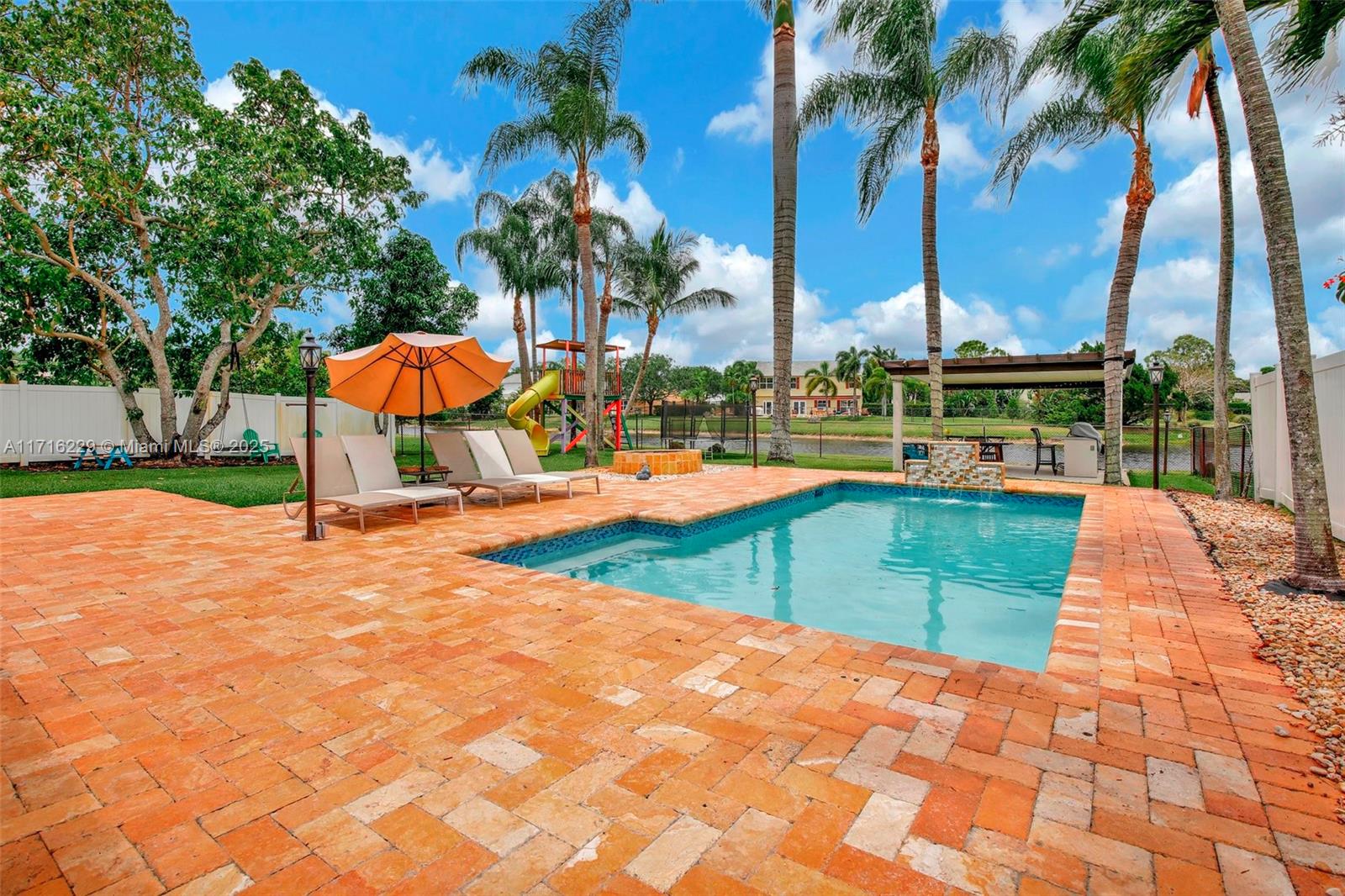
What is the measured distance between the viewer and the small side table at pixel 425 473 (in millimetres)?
8414

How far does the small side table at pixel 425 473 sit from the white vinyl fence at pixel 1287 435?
28.7 ft

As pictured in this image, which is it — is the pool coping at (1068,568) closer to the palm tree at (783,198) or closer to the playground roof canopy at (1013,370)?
the playground roof canopy at (1013,370)

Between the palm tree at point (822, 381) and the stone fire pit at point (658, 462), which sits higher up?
the palm tree at point (822, 381)

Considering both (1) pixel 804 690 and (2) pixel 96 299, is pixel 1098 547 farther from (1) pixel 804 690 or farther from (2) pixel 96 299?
(2) pixel 96 299

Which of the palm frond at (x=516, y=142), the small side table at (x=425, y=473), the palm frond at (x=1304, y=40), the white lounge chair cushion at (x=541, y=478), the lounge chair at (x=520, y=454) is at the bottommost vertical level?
the white lounge chair cushion at (x=541, y=478)

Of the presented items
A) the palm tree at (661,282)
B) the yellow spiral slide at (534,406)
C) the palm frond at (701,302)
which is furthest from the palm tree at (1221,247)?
the palm tree at (661,282)

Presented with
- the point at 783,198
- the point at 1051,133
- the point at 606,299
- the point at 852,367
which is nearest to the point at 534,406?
the point at 606,299

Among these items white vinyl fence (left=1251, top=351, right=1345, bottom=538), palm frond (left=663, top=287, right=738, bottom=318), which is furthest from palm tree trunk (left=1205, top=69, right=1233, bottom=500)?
palm frond (left=663, top=287, right=738, bottom=318)

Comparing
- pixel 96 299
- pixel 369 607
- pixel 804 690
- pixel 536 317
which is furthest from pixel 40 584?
Answer: pixel 536 317

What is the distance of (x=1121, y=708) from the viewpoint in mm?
2705

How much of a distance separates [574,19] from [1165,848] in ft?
58.7

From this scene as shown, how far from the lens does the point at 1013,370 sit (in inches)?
552

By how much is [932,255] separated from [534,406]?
1253cm

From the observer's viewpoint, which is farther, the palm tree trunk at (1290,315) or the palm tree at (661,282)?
the palm tree at (661,282)
